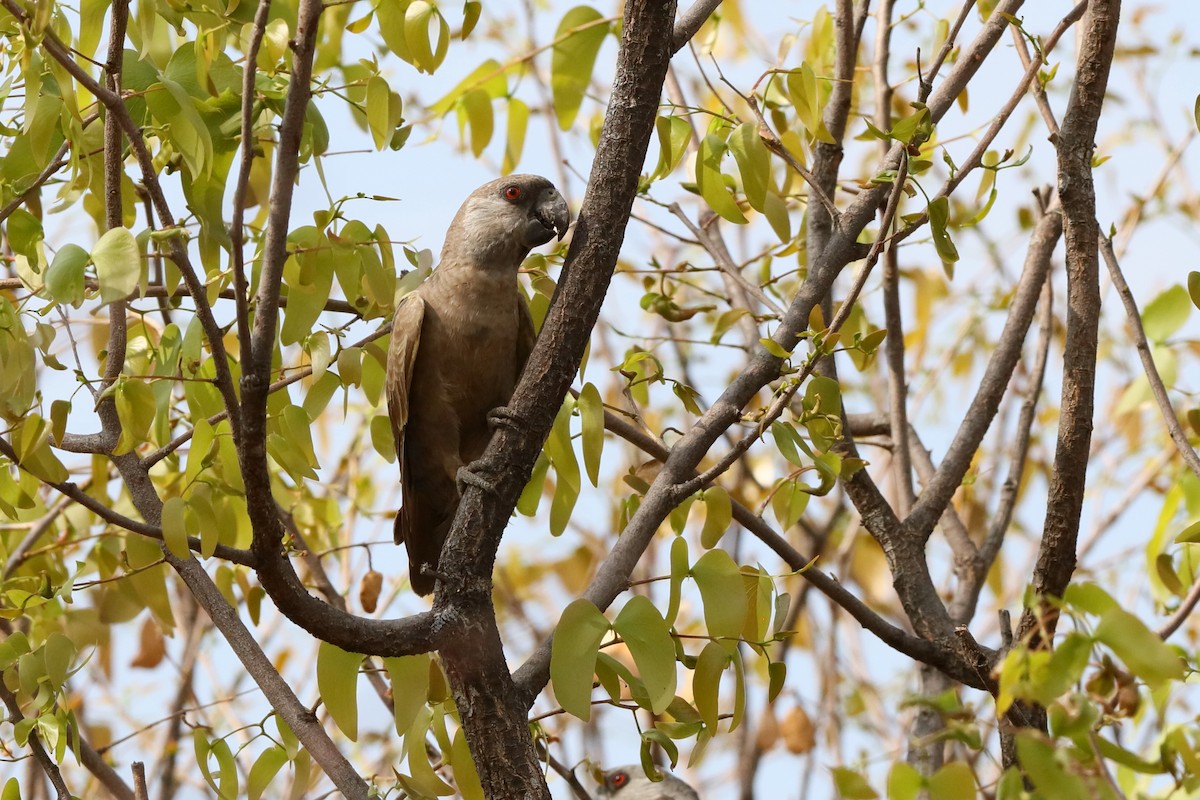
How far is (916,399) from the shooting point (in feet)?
20.8

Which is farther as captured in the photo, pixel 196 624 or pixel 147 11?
pixel 196 624

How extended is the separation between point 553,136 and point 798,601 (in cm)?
263

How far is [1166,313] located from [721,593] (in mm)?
1710

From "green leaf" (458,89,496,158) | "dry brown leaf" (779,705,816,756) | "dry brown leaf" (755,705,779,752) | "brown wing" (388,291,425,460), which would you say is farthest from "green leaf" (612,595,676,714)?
"dry brown leaf" (755,705,779,752)

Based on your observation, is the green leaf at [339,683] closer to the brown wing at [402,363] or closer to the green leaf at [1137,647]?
the brown wing at [402,363]

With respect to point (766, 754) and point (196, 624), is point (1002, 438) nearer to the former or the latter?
point (766, 754)

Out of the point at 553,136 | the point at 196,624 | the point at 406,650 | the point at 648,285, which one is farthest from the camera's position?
the point at 553,136

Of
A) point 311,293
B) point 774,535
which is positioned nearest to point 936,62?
point 774,535

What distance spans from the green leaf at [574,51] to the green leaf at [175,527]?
1640 mm

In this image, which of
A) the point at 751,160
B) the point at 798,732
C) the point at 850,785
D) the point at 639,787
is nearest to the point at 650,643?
the point at 850,785

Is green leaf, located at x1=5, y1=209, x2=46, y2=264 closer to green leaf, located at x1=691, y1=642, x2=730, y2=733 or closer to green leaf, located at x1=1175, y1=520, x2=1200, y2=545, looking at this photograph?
green leaf, located at x1=691, y1=642, x2=730, y2=733

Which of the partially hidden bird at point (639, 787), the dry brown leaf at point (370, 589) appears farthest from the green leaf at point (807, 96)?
the partially hidden bird at point (639, 787)

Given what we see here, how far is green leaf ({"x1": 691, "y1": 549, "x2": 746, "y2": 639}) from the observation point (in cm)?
246

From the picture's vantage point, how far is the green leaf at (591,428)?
285 centimetres
